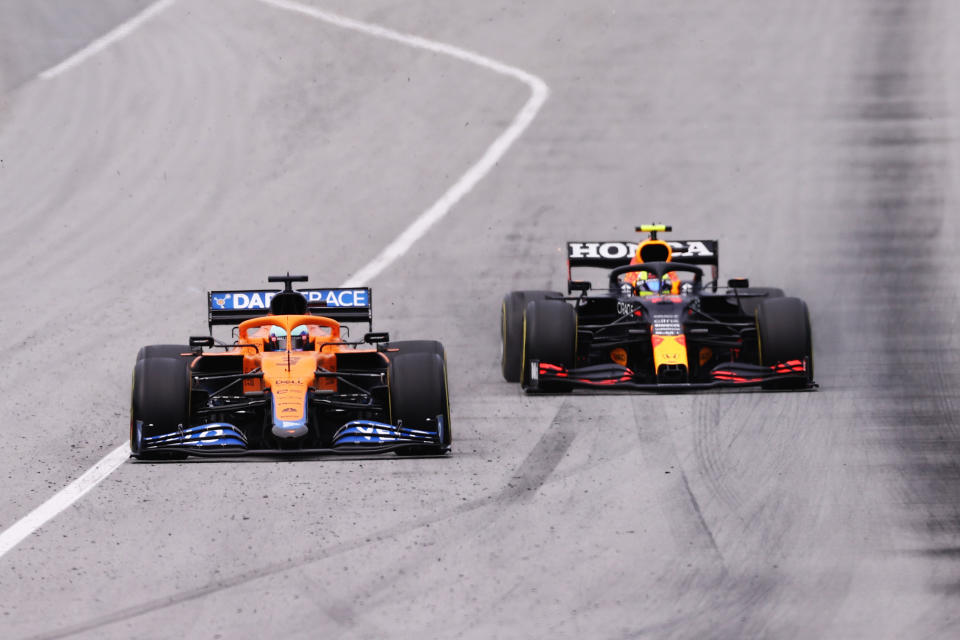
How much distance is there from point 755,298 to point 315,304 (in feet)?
20.4

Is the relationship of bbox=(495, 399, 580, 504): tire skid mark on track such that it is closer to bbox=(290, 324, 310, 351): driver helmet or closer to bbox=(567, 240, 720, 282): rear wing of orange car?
bbox=(290, 324, 310, 351): driver helmet

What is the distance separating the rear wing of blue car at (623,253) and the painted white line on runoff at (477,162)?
5012mm

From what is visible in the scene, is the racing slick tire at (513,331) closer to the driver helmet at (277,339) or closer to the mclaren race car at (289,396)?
the mclaren race car at (289,396)

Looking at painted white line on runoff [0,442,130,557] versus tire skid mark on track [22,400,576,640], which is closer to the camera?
tire skid mark on track [22,400,576,640]

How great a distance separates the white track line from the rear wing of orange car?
16.8 ft

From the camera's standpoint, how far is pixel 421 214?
95.4 feet

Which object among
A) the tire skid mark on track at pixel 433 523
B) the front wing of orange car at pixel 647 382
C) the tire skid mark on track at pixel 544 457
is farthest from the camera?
the front wing of orange car at pixel 647 382

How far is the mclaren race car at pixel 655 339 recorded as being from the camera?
18.0m

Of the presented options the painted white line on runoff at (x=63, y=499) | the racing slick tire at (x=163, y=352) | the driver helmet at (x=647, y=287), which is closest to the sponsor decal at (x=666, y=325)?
the driver helmet at (x=647, y=287)

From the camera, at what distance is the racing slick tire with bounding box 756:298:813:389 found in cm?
1816

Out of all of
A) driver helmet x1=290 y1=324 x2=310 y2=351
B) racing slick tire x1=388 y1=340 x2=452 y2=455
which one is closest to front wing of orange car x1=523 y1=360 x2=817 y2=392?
driver helmet x1=290 y1=324 x2=310 y2=351

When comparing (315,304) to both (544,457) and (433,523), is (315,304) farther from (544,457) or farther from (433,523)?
(433,523)

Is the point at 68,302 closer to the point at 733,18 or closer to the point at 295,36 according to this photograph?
the point at 295,36

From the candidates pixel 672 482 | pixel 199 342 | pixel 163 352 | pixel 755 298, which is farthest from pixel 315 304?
pixel 755 298
